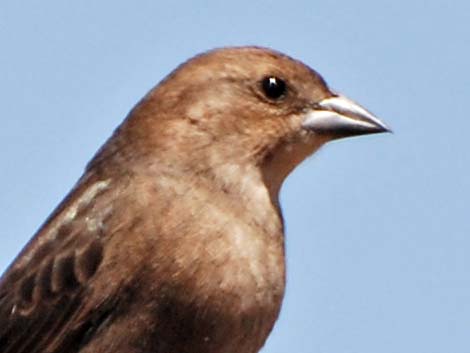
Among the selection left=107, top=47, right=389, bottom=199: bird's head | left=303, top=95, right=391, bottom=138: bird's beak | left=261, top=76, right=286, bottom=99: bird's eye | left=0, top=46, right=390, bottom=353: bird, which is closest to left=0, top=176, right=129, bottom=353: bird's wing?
left=0, top=46, right=390, bottom=353: bird

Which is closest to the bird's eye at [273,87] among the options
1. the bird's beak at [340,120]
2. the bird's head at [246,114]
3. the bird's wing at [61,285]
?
the bird's head at [246,114]

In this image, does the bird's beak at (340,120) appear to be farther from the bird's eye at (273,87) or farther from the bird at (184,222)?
the bird's eye at (273,87)

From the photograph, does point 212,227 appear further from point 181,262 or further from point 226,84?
point 226,84

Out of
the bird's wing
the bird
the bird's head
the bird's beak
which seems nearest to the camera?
the bird

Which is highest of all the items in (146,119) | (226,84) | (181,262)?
(226,84)

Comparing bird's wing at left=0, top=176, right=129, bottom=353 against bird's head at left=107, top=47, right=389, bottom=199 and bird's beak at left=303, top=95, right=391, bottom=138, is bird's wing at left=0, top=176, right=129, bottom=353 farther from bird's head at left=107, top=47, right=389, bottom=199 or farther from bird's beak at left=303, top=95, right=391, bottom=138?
bird's beak at left=303, top=95, right=391, bottom=138

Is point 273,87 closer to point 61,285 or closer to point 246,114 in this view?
point 246,114

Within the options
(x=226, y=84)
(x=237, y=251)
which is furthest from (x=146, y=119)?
(x=237, y=251)
